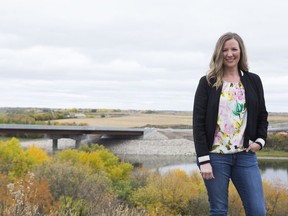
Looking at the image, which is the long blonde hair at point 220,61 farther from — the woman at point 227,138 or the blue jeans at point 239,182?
the blue jeans at point 239,182

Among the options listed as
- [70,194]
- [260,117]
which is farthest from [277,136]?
[260,117]

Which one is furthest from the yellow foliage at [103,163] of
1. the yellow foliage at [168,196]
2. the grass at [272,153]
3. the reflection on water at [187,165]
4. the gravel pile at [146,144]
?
the grass at [272,153]

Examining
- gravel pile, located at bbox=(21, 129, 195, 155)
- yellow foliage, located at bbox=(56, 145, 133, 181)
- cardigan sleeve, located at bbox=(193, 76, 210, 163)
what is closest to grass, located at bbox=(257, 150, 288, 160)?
gravel pile, located at bbox=(21, 129, 195, 155)

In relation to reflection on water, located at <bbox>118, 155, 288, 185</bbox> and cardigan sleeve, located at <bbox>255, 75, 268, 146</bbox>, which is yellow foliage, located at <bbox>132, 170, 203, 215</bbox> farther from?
cardigan sleeve, located at <bbox>255, 75, 268, 146</bbox>

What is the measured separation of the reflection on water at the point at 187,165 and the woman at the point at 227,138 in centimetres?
4336

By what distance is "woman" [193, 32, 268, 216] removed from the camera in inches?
163

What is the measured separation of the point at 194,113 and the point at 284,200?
30449mm

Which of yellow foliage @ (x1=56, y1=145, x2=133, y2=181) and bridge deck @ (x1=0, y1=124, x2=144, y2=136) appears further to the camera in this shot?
bridge deck @ (x1=0, y1=124, x2=144, y2=136)

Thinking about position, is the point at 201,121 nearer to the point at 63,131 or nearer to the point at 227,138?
the point at 227,138

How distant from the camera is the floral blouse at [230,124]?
4.18 metres

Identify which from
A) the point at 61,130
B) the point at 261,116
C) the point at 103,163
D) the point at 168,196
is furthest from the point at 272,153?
the point at 261,116

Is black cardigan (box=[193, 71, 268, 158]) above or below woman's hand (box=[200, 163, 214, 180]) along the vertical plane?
above

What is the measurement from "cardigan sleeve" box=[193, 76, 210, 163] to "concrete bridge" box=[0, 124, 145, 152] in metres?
66.3

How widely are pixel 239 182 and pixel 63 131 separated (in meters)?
71.6
